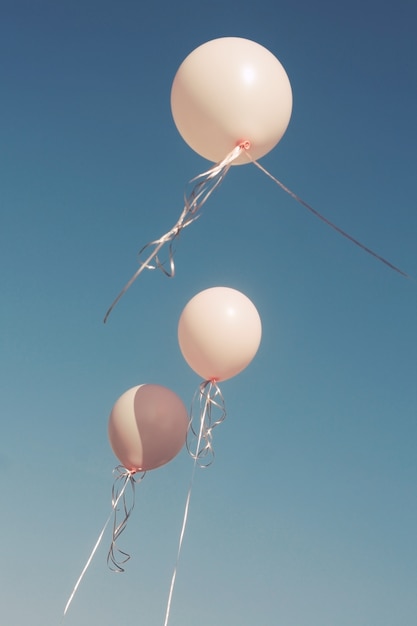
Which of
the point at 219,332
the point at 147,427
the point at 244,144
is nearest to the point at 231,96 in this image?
the point at 244,144

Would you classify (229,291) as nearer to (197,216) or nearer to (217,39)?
(197,216)

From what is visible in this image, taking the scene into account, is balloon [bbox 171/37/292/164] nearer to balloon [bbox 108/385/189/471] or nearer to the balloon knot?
the balloon knot

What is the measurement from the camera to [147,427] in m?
6.40

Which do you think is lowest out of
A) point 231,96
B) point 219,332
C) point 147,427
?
point 147,427

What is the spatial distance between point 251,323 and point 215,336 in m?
0.35

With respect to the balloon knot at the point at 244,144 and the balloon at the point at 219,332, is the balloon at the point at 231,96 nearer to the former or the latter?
the balloon knot at the point at 244,144

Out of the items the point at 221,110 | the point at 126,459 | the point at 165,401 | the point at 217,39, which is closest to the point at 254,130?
the point at 221,110

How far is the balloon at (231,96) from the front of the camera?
5410mm

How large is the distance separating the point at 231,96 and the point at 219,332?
1.83 meters

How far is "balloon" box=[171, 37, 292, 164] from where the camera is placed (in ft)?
17.7

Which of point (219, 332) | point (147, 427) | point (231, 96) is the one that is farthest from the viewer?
point (147, 427)

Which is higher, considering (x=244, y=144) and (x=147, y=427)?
(x=244, y=144)

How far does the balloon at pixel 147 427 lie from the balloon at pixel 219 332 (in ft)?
1.57

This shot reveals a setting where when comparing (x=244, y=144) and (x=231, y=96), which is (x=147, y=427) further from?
(x=231, y=96)
